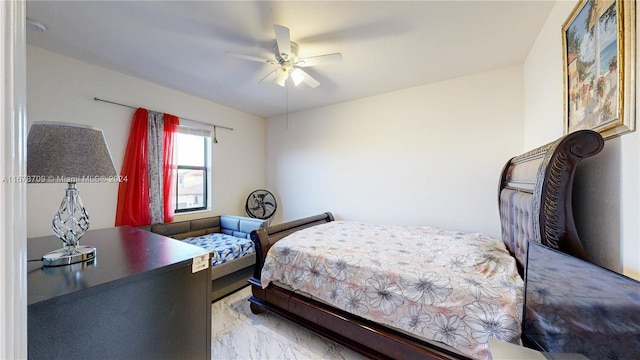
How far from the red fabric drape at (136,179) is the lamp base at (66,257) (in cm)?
193

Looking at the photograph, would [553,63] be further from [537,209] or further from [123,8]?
[123,8]

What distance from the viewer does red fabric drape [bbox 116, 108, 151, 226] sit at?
8.57ft

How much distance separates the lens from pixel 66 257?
0.94m

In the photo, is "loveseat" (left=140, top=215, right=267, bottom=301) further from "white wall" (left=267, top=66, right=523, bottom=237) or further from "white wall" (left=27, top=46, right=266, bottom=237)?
"white wall" (left=267, top=66, right=523, bottom=237)

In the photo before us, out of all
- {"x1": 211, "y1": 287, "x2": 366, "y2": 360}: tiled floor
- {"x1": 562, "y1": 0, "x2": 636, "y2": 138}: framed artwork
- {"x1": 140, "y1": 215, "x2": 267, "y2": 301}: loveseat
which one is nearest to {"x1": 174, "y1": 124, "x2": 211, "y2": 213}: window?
{"x1": 140, "y1": 215, "x2": 267, "y2": 301}: loveseat

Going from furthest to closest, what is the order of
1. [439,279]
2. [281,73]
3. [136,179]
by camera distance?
1. [136,179]
2. [281,73]
3. [439,279]

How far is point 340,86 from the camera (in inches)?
115

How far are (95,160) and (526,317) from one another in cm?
195

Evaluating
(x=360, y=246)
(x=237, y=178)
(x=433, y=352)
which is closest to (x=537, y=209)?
(x=433, y=352)

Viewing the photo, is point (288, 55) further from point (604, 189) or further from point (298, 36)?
point (604, 189)

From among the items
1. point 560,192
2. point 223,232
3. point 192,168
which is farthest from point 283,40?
point 223,232

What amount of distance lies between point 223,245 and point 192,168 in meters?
1.34

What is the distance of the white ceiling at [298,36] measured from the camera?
5.28 ft

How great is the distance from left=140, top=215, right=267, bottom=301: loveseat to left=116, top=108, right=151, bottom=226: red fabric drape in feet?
0.58
